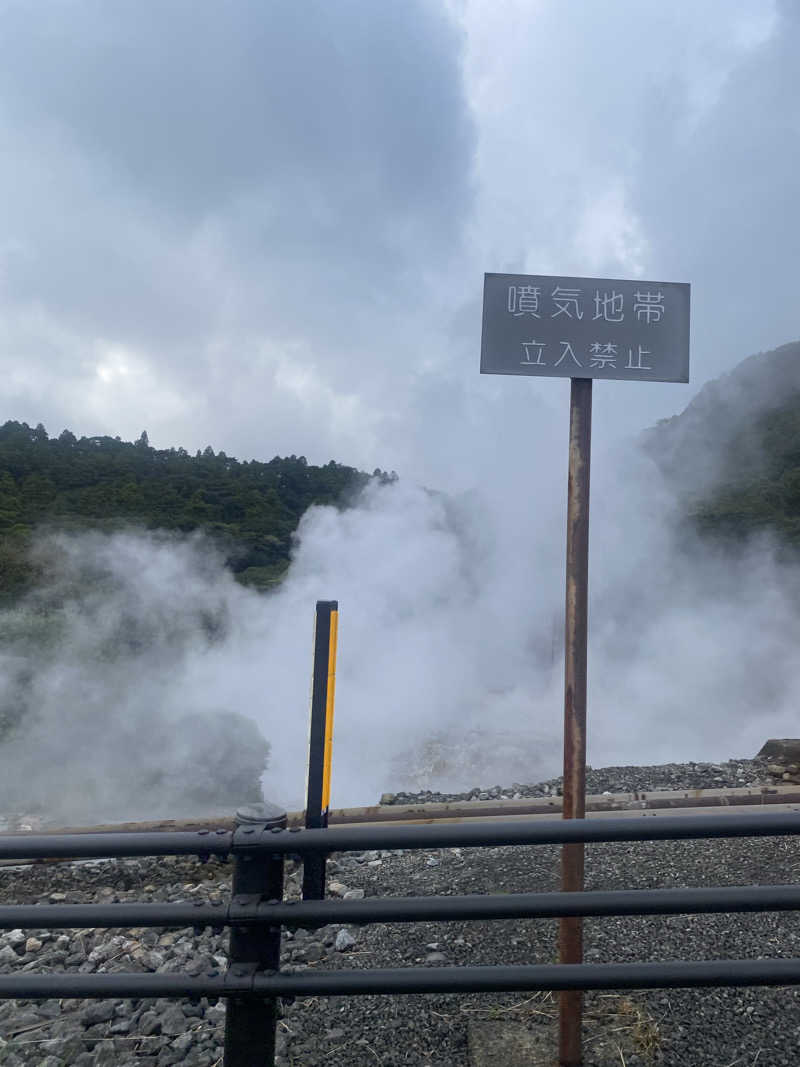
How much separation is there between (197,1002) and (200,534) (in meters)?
25.0

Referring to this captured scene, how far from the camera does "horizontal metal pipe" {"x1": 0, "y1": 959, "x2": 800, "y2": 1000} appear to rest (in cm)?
206

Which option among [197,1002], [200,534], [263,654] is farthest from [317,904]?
[200,534]

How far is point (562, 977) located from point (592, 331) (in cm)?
223

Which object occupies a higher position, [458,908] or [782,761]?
[458,908]

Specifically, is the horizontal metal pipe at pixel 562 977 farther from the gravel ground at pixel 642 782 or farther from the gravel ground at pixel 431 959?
the gravel ground at pixel 642 782

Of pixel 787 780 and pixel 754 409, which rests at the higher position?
pixel 754 409

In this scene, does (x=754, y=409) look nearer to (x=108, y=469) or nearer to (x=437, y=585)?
(x=437, y=585)

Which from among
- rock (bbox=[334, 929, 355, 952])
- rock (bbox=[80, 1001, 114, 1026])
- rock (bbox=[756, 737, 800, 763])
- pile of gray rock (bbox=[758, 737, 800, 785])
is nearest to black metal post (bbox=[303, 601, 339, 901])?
rock (bbox=[334, 929, 355, 952])

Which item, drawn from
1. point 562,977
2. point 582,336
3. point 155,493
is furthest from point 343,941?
point 155,493

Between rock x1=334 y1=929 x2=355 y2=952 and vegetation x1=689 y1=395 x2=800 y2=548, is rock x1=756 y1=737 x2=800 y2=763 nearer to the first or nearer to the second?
rock x1=334 y1=929 x2=355 y2=952

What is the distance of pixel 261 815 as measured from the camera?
219cm

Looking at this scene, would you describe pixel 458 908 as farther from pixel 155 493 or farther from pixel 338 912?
pixel 155 493

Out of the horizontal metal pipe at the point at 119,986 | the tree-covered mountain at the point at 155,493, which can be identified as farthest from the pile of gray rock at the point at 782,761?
the tree-covered mountain at the point at 155,493

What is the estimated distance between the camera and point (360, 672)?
16.7m
